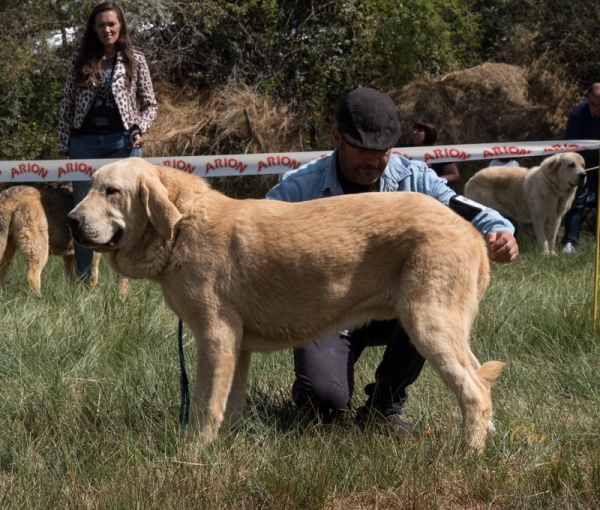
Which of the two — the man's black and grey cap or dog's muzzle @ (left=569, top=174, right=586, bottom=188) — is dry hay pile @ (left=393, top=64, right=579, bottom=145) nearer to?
dog's muzzle @ (left=569, top=174, right=586, bottom=188)

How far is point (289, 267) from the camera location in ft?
11.8

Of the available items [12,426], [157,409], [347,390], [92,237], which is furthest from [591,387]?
[12,426]

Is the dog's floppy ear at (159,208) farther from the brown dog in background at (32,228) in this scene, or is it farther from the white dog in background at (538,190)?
the white dog in background at (538,190)

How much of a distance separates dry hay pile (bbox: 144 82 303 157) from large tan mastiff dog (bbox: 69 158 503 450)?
29.8 feet

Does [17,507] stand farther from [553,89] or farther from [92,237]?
[553,89]

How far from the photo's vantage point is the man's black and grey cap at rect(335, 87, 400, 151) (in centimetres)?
391

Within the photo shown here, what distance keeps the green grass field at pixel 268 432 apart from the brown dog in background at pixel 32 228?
178 centimetres

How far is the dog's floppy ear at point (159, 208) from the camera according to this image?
11.8 ft

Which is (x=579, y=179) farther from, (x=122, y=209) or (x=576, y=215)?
(x=122, y=209)

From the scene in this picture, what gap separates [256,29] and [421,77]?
10.4 feet

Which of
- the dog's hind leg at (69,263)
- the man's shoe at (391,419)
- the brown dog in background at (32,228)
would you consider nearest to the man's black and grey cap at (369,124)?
the man's shoe at (391,419)

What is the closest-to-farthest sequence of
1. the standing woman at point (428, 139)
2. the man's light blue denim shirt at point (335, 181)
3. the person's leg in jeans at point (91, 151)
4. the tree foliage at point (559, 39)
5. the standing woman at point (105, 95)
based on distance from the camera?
the man's light blue denim shirt at point (335, 181) < the standing woman at point (105, 95) < the person's leg in jeans at point (91, 151) < the standing woman at point (428, 139) < the tree foliage at point (559, 39)

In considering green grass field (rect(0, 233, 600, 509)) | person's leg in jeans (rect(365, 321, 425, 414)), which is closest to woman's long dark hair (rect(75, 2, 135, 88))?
green grass field (rect(0, 233, 600, 509))

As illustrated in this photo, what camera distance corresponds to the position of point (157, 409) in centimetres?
400
